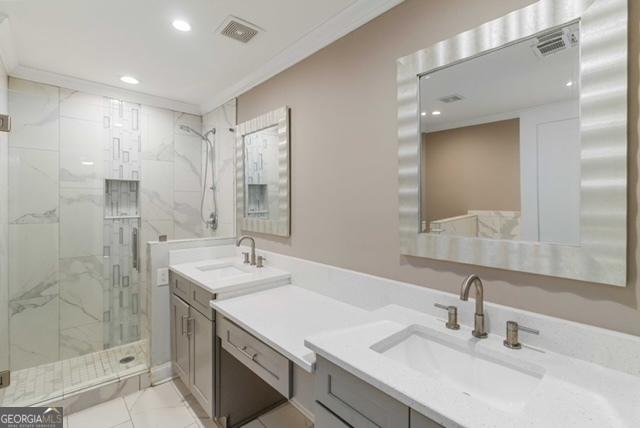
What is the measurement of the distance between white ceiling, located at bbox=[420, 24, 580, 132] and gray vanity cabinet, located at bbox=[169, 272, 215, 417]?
5.11 ft

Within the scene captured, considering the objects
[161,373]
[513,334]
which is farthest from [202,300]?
[513,334]

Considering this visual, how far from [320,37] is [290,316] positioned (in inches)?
63.5

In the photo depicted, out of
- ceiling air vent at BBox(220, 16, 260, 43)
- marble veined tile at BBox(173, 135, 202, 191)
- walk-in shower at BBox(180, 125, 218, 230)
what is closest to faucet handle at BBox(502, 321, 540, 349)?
ceiling air vent at BBox(220, 16, 260, 43)

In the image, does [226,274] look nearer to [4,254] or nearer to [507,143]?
[4,254]

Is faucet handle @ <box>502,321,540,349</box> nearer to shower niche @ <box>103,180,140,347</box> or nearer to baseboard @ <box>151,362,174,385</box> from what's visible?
baseboard @ <box>151,362,174,385</box>

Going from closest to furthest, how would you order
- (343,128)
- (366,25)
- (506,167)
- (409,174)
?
(506,167), (409,174), (366,25), (343,128)

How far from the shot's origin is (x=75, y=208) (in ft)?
8.65

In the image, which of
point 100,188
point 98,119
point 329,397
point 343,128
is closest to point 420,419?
point 329,397

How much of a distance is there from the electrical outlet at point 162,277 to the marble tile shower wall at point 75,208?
0.84ft

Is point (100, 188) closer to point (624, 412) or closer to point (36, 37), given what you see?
point (36, 37)

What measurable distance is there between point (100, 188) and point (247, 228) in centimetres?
140

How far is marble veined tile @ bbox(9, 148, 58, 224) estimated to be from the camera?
7.64 ft

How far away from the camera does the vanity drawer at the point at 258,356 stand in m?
→ 1.27

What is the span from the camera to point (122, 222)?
2.88m
